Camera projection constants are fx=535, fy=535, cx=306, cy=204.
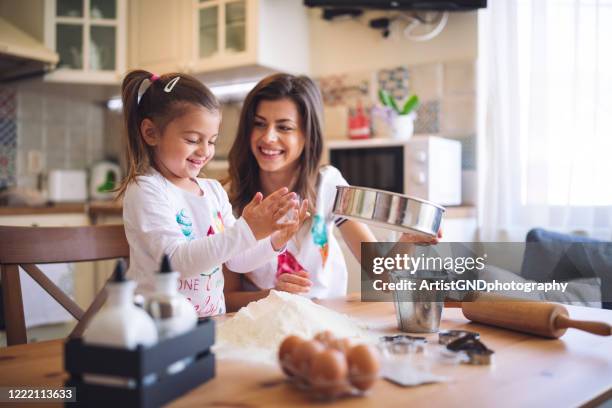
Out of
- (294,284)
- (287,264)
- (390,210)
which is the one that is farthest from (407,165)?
(390,210)

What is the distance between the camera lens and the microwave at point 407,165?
225cm

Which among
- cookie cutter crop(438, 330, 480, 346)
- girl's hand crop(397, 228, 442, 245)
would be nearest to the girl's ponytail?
Answer: girl's hand crop(397, 228, 442, 245)

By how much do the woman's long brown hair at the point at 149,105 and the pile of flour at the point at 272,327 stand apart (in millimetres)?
461

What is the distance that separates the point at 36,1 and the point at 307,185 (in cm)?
250

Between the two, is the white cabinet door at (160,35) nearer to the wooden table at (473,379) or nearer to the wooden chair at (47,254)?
the wooden chair at (47,254)

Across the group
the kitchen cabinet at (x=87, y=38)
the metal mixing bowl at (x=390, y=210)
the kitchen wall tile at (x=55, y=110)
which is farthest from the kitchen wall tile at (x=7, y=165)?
the metal mixing bowl at (x=390, y=210)

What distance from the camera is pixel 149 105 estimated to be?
3.97 ft

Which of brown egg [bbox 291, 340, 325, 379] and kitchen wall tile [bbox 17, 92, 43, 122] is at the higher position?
kitchen wall tile [bbox 17, 92, 43, 122]

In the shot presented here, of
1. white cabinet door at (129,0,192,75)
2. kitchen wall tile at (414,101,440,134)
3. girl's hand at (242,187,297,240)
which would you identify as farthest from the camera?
white cabinet door at (129,0,192,75)

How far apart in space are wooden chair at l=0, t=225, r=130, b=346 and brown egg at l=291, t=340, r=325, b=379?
25.8 inches

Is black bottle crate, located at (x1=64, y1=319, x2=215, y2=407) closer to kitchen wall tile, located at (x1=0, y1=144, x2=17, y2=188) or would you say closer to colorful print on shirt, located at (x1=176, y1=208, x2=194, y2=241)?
colorful print on shirt, located at (x1=176, y1=208, x2=194, y2=241)

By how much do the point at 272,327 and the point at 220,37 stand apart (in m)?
2.41

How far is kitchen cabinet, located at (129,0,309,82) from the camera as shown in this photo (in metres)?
2.80

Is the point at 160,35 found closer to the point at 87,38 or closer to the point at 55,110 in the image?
the point at 87,38
